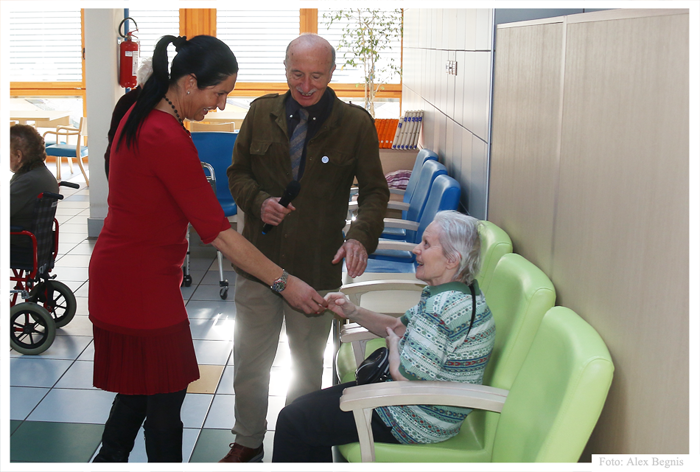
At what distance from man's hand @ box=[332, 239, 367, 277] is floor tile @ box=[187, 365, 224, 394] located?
127 cm

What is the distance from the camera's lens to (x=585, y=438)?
1.45 meters

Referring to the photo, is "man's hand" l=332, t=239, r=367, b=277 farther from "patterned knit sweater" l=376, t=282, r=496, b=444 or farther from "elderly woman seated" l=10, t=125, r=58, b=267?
"elderly woman seated" l=10, t=125, r=58, b=267

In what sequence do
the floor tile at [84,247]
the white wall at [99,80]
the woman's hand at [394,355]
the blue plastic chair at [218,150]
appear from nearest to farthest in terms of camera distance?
the woman's hand at [394,355] → the blue plastic chair at [218,150] → the floor tile at [84,247] → the white wall at [99,80]

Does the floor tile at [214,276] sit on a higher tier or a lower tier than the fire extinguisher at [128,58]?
lower

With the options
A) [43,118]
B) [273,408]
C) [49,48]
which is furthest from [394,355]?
[49,48]

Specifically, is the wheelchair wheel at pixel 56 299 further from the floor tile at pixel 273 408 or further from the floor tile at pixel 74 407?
the floor tile at pixel 273 408

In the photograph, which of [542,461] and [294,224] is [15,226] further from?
[542,461]

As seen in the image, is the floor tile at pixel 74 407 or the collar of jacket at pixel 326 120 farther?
the floor tile at pixel 74 407

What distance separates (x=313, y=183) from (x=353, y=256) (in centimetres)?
31

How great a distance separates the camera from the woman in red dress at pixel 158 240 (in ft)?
5.88

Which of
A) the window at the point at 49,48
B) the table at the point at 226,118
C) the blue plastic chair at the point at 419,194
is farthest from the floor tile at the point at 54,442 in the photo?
the window at the point at 49,48

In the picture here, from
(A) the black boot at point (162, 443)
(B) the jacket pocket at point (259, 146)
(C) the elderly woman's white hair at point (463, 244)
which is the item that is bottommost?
(A) the black boot at point (162, 443)

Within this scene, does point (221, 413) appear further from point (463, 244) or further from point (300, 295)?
point (463, 244)

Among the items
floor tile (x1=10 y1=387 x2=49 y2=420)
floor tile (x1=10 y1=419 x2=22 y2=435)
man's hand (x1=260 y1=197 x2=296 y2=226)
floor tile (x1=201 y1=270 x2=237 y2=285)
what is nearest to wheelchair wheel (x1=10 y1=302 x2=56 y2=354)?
floor tile (x1=10 y1=387 x2=49 y2=420)
